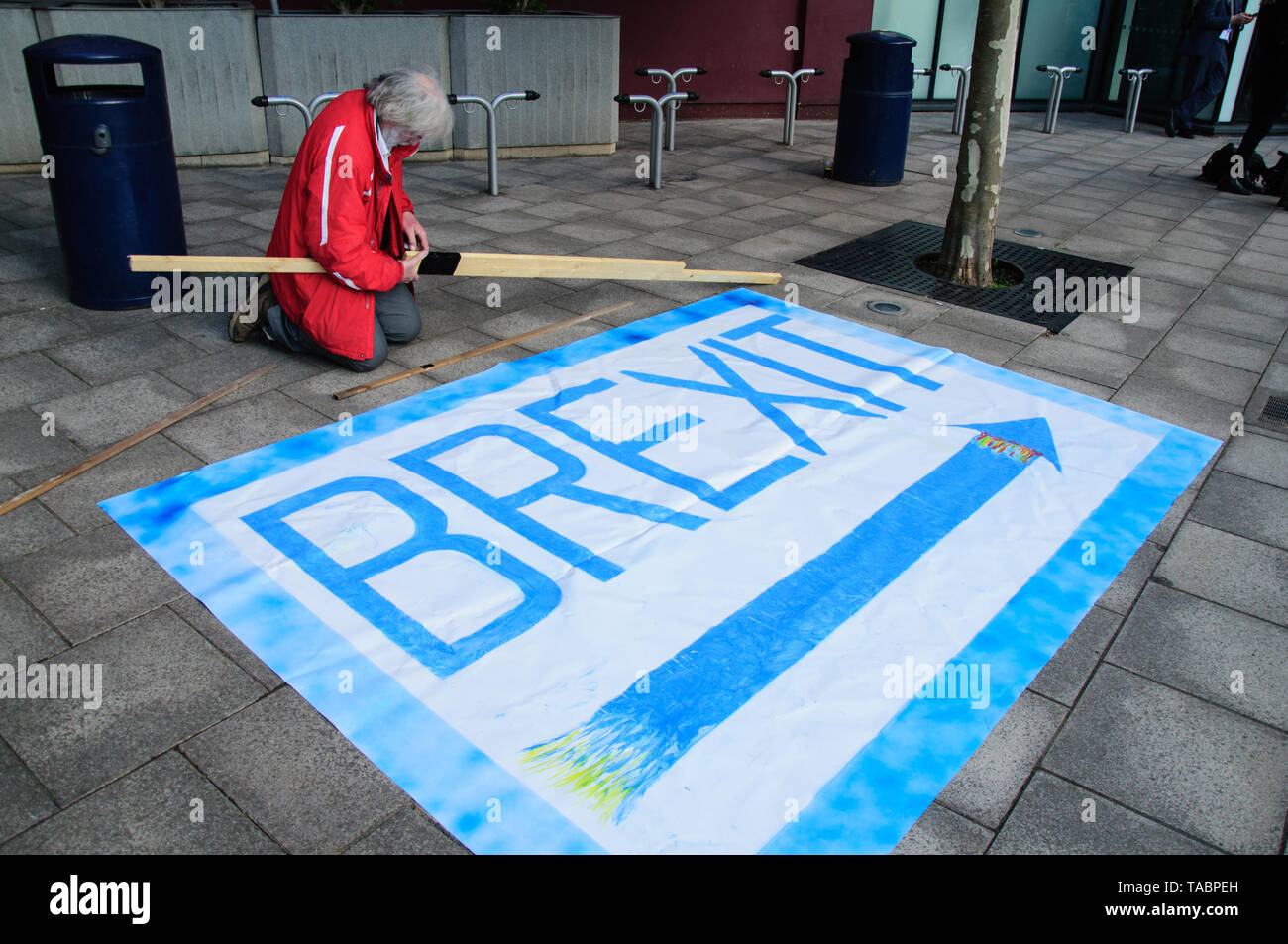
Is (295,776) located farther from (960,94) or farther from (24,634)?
(960,94)

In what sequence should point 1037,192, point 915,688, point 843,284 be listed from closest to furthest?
point 915,688, point 843,284, point 1037,192

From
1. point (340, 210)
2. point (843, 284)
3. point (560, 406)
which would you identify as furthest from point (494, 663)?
point (843, 284)

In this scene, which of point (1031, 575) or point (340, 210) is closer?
point (1031, 575)

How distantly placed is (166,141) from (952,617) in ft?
16.3

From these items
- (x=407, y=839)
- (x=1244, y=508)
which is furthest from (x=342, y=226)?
(x=1244, y=508)

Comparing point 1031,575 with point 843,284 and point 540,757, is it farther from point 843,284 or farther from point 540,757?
point 843,284

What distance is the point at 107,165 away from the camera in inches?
213

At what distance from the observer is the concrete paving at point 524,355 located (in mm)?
2709

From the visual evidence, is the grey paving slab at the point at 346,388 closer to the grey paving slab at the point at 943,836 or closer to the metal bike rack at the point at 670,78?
the grey paving slab at the point at 943,836

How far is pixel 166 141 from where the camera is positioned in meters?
5.67

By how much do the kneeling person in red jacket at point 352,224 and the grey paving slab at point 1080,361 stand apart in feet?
11.6

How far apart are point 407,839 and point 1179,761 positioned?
222 centimetres

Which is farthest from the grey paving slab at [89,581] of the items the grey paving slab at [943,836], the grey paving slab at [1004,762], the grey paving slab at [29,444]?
the grey paving slab at [1004,762]
